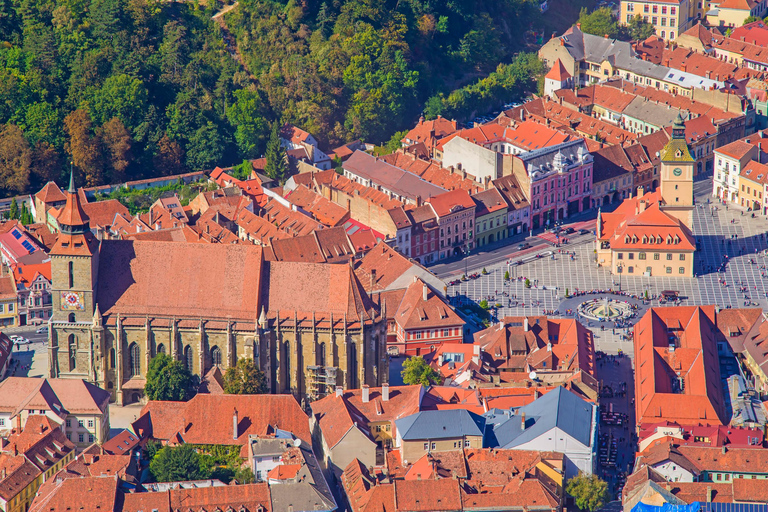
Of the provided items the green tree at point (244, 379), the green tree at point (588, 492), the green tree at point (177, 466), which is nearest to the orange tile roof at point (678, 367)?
the green tree at point (588, 492)

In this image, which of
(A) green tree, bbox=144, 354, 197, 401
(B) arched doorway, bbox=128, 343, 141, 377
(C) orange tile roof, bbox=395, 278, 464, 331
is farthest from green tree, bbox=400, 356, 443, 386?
(B) arched doorway, bbox=128, 343, 141, 377

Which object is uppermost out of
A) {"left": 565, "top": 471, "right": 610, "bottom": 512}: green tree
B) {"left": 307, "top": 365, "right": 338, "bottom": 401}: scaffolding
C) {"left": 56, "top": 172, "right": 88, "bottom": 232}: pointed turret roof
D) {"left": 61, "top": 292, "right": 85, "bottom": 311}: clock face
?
{"left": 56, "top": 172, "right": 88, "bottom": 232}: pointed turret roof

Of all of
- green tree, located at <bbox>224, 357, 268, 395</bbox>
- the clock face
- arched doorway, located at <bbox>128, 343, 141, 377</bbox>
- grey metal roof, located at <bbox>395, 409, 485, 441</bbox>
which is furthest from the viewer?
arched doorway, located at <bbox>128, 343, 141, 377</bbox>

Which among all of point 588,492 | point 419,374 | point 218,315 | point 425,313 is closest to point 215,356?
point 218,315

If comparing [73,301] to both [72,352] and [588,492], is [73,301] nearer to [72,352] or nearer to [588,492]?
[72,352]

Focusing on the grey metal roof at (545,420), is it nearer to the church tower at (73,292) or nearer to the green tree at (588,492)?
the green tree at (588,492)

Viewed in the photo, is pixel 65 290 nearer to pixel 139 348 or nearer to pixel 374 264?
pixel 139 348

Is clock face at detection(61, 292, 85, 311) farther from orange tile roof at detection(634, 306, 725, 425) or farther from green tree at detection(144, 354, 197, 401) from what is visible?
orange tile roof at detection(634, 306, 725, 425)
